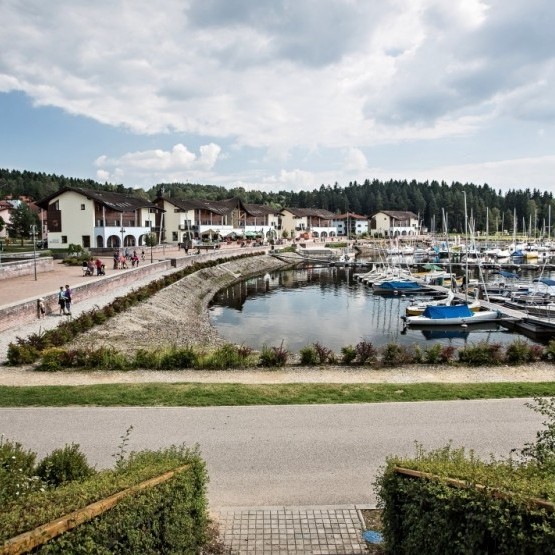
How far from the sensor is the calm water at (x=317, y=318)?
33031 mm

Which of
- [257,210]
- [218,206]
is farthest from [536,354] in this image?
[257,210]

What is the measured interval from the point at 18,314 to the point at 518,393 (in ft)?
70.4

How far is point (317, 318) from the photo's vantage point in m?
40.3

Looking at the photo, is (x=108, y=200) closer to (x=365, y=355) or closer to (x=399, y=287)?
(x=399, y=287)

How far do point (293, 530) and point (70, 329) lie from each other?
60.6ft

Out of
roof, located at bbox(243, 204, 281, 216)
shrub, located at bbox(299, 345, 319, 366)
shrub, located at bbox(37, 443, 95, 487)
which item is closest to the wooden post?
shrub, located at bbox(37, 443, 95, 487)

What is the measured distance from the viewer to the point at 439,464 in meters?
6.09

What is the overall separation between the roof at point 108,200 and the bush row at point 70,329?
1115 inches

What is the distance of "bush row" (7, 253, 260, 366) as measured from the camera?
17.8 meters

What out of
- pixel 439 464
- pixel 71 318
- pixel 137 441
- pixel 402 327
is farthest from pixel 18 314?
pixel 402 327

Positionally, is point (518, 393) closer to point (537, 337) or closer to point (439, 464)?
point (439, 464)

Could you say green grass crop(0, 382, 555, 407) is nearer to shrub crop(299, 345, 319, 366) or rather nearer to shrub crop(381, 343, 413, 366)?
shrub crop(381, 343, 413, 366)

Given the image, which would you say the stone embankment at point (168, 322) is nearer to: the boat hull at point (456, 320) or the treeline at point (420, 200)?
the boat hull at point (456, 320)

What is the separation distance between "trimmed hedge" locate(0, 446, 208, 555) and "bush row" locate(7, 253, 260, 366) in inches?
520
